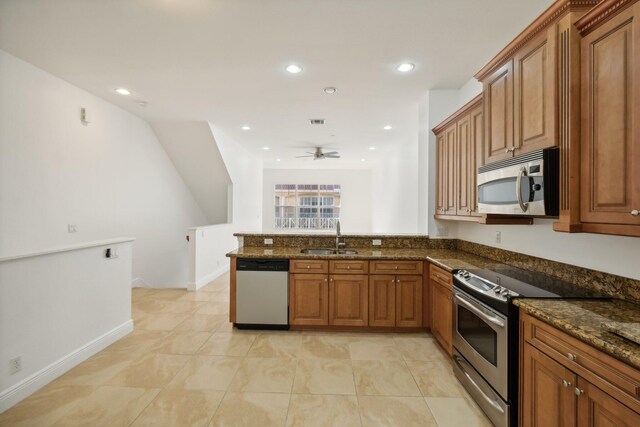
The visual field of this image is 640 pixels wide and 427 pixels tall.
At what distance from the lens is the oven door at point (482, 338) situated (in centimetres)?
178

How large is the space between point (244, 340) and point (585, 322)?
282 centimetres

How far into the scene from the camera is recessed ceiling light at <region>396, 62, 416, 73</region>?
2904mm

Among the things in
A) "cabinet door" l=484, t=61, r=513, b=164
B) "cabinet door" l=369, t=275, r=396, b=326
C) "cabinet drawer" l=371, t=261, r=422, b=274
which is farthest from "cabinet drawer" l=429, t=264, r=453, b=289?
"cabinet door" l=484, t=61, r=513, b=164

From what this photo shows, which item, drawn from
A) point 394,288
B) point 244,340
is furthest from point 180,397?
point 394,288

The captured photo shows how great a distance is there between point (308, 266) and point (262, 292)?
60 cm

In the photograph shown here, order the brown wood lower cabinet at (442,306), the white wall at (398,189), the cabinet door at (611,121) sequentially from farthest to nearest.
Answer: the white wall at (398,189)
the brown wood lower cabinet at (442,306)
the cabinet door at (611,121)

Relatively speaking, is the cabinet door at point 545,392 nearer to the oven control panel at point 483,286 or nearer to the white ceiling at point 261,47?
the oven control panel at point 483,286

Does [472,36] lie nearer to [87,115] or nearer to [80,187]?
[87,115]

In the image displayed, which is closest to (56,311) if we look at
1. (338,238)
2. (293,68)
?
(338,238)

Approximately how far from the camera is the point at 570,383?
1.33 metres

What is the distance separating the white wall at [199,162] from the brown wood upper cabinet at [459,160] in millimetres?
3749

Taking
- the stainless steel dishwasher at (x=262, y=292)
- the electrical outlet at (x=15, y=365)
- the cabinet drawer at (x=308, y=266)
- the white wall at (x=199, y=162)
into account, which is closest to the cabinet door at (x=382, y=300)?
the cabinet drawer at (x=308, y=266)

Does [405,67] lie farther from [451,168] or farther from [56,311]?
[56,311]

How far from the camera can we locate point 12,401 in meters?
2.06
